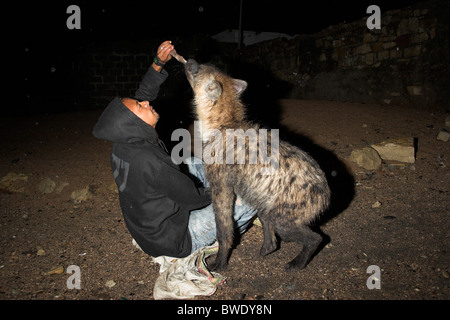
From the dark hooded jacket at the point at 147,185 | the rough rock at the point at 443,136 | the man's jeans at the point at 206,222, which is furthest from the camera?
the rough rock at the point at 443,136


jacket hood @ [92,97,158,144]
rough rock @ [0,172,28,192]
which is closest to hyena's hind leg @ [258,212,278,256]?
jacket hood @ [92,97,158,144]

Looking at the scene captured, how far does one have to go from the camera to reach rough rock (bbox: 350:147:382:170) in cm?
450

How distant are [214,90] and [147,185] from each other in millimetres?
1142

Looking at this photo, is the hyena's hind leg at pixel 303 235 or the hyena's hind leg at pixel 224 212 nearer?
the hyena's hind leg at pixel 303 235

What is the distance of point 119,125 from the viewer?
2.25m

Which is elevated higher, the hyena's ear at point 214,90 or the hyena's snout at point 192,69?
the hyena's snout at point 192,69

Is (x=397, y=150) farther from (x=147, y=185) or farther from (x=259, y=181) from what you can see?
(x=147, y=185)

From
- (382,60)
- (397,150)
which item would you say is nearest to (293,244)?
(397,150)

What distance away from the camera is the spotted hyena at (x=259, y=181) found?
8.11ft

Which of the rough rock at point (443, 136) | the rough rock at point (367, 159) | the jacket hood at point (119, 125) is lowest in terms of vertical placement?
the rough rock at point (367, 159)

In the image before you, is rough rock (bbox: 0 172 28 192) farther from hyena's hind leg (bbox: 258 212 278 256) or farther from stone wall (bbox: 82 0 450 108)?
stone wall (bbox: 82 0 450 108)

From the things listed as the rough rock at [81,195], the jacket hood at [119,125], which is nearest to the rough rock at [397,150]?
→ the jacket hood at [119,125]

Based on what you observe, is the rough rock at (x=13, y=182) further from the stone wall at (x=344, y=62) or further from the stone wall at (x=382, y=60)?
the stone wall at (x=382, y=60)

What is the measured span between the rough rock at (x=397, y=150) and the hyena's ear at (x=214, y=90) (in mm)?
3176
